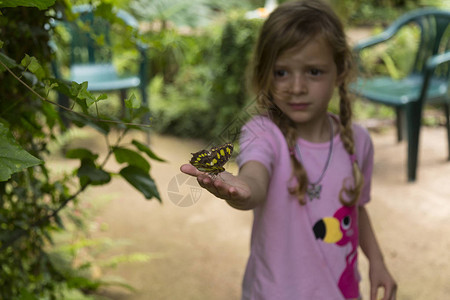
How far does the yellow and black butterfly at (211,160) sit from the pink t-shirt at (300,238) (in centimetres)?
61

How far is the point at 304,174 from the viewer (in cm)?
135

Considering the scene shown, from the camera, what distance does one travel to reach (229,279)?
2.63 metres

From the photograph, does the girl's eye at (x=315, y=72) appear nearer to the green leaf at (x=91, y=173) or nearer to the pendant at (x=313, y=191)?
the pendant at (x=313, y=191)

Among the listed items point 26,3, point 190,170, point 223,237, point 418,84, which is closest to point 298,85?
point 190,170

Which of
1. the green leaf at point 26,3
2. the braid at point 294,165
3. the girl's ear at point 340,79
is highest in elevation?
the green leaf at point 26,3

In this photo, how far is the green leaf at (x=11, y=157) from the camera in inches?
22.6

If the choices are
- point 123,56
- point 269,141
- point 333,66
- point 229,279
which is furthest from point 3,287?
point 123,56

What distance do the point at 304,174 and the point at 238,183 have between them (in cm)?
55

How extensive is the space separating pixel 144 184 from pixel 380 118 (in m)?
4.93

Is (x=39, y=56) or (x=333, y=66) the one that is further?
(x=333, y=66)

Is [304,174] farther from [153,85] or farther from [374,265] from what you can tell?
[153,85]

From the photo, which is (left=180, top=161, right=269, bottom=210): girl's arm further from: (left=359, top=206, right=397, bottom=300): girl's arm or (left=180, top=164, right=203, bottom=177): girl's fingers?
(left=359, top=206, right=397, bottom=300): girl's arm

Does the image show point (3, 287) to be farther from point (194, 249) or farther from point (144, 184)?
point (194, 249)

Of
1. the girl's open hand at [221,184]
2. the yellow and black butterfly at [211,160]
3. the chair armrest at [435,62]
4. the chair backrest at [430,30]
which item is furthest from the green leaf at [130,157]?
the chair backrest at [430,30]
